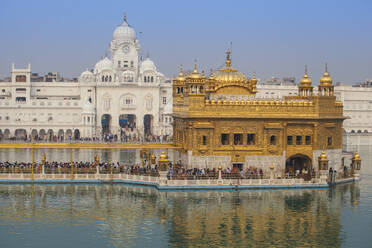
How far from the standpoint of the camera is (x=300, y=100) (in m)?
35.3

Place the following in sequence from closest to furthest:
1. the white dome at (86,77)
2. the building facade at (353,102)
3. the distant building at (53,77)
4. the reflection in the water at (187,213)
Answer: the reflection in the water at (187,213)
the white dome at (86,77)
the building facade at (353,102)
the distant building at (53,77)

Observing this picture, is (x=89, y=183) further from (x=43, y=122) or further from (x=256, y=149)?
(x=43, y=122)

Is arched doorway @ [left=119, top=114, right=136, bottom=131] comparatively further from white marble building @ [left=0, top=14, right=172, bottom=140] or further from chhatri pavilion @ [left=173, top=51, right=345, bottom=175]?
chhatri pavilion @ [left=173, top=51, right=345, bottom=175]

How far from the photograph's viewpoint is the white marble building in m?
78.0

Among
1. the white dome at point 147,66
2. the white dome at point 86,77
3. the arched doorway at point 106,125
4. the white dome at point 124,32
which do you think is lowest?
the arched doorway at point 106,125

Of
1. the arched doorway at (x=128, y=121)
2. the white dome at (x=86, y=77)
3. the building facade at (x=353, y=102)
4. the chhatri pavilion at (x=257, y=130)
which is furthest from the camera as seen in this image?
the building facade at (x=353, y=102)

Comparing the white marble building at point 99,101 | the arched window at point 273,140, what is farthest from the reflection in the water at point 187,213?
the white marble building at point 99,101

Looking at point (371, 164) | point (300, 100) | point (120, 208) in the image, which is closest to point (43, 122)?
point (371, 164)

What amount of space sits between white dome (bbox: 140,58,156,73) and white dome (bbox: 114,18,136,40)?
13.2ft

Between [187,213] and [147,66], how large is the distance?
60.0 metres

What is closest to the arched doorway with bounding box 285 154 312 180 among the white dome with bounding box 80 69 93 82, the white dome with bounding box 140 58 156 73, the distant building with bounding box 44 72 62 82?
the white dome with bounding box 140 58 156 73

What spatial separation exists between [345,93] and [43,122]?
45.3m

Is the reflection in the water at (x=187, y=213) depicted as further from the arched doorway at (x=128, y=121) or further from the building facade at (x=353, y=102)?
the building facade at (x=353, y=102)

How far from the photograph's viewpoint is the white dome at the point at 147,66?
8438 centimetres
